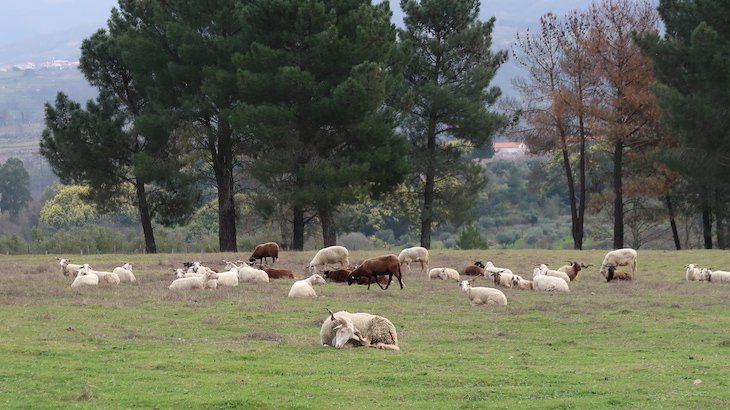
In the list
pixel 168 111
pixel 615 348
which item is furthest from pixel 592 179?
pixel 615 348

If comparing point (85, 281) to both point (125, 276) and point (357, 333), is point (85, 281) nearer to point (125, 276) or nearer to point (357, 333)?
point (125, 276)

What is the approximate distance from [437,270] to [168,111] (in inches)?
798

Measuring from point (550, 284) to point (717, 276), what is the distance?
612 cm

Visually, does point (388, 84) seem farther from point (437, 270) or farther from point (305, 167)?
point (437, 270)

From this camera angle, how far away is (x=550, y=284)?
1041 inches

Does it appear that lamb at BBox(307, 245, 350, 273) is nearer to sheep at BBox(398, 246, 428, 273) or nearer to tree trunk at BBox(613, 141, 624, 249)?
sheep at BBox(398, 246, 428, 273)

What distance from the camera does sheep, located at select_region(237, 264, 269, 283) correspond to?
2743cm

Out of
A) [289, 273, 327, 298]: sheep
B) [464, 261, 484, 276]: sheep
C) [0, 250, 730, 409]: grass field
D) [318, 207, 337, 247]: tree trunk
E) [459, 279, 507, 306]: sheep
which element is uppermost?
[318, 207, 337, 247]: tree trunk

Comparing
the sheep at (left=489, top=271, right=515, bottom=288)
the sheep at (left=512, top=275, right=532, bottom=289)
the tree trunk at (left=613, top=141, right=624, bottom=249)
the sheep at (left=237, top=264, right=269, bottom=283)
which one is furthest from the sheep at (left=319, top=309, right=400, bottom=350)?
the tree trunk at (left=613, top=141, right=624, bottom=249)

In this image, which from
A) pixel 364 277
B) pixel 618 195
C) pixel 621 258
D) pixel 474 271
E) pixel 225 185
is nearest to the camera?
pixel 364 277

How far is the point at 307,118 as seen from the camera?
43.8m

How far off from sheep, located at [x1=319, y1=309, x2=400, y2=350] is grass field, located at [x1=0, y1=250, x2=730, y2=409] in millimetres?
285

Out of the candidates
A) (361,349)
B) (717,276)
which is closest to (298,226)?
(717,276)

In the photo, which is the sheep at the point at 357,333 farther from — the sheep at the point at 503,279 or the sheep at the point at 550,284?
the sheep at the point at 503,279
